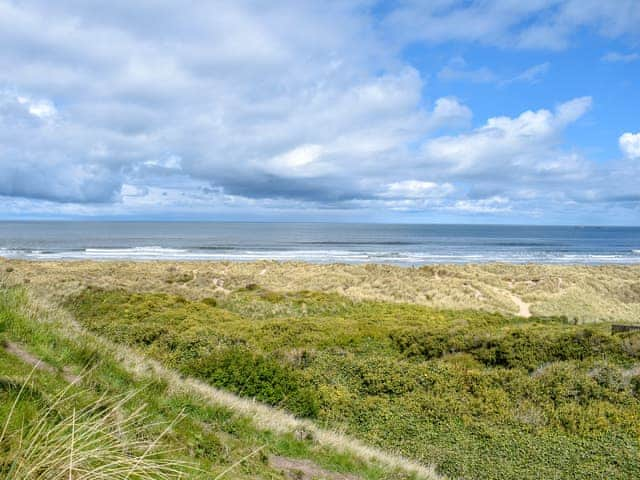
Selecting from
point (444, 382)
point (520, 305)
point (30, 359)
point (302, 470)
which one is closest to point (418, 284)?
point (520, 305)

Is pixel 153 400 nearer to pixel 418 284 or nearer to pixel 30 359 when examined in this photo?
pixel 30 359

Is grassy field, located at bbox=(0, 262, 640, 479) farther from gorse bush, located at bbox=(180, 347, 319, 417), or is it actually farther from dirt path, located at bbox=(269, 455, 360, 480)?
dirt path, located at bbox=(269, 455, 360, 480)

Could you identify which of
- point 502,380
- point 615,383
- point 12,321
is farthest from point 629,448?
point 12,321

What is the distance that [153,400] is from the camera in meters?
6.51

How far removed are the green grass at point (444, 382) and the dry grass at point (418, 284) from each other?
12.0 m

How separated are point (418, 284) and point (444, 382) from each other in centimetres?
2355

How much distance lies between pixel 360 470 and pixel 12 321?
18.6ft

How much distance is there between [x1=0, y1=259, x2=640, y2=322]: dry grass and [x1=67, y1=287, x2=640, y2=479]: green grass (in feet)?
39.2

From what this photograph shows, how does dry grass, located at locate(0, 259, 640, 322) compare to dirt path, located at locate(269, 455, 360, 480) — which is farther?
dry grass, located at locate(0, 259, 640, 322)

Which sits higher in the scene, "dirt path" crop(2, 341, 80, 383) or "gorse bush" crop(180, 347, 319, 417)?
"dirt path" crop(2, 341, 80, 383)

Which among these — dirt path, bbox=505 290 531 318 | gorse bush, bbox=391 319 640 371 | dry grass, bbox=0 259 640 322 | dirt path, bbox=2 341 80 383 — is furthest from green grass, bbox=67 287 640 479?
dirt path, bbox=505 290 531 318

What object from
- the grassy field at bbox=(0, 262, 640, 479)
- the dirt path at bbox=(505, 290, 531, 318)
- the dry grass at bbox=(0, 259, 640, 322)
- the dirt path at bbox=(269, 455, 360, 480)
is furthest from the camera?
the dirt path at bbox=(505, 290, 531, 318)

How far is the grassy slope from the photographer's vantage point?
5.22 meters

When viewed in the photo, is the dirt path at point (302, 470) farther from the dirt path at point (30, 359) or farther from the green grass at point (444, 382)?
the green grass at point (444, 382)
